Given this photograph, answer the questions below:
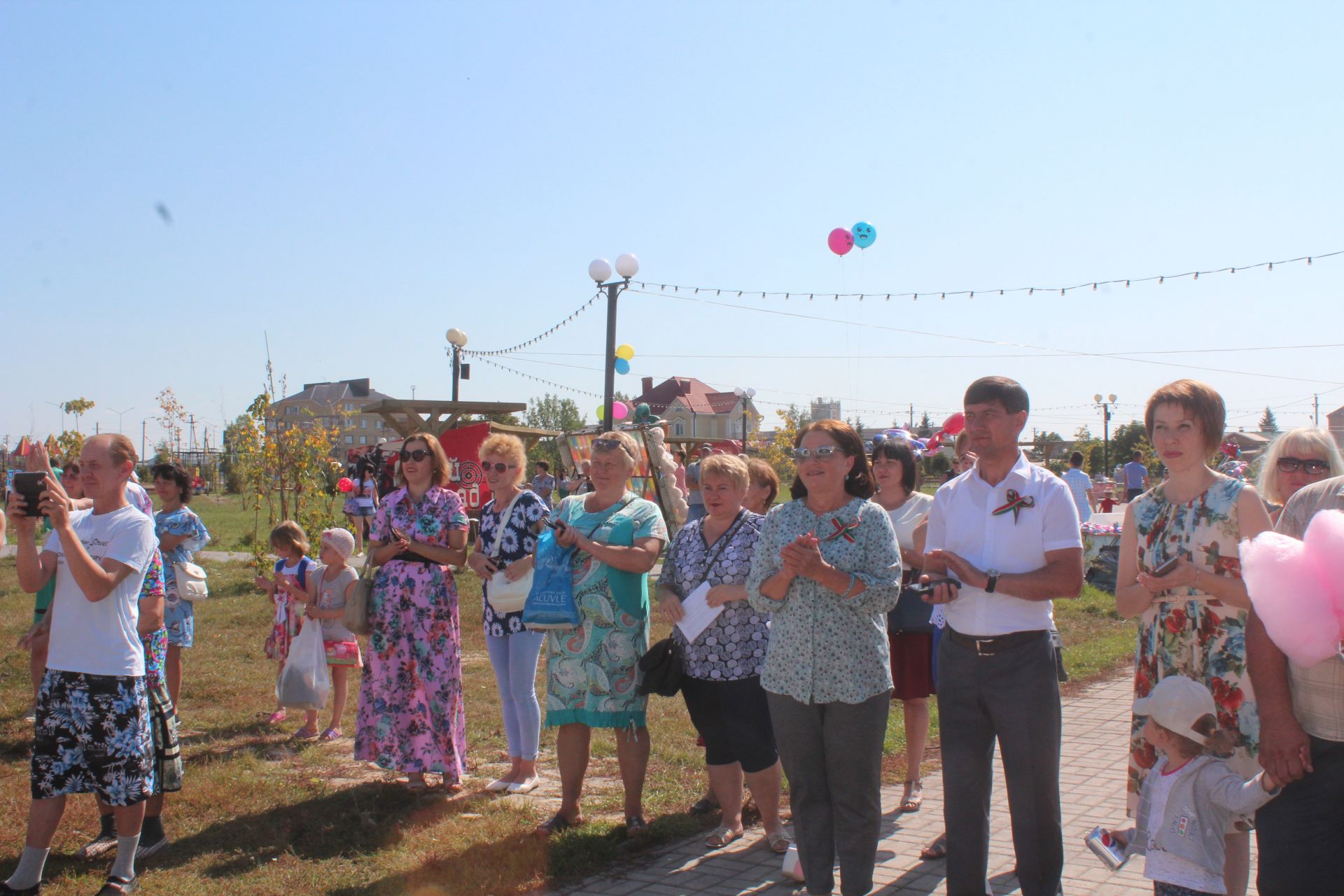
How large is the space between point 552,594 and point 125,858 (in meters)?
2.00

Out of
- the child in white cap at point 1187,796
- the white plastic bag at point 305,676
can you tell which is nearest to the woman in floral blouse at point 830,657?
the child in white cap at point 1187,796

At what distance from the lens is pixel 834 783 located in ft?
12.9

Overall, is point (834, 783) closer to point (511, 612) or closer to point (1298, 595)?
point (1298, 595)

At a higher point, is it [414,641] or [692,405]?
[692,405]

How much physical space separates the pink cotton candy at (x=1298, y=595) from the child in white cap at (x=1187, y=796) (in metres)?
0.47

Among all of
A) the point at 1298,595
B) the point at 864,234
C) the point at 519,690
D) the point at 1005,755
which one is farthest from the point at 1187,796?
the point at 864,234

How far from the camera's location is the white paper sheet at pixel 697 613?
14.9 feet

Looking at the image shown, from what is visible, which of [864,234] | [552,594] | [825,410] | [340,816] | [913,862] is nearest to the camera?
[913,862]

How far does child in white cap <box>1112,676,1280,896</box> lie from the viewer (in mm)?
3041

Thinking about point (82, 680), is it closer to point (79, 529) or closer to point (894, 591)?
point (79, 529)

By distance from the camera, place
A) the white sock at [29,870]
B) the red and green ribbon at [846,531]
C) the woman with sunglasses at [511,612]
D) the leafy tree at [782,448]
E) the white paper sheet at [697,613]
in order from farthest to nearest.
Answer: the leafy tree at [782,448] → the woman with sunglasses at [511,612] → the white paper sheet at [697,613] → the white sock at [29,870] → the red and green ribbon at [846,531]

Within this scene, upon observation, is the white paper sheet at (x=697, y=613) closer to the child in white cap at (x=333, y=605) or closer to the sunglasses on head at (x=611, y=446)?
the sunglasses on head at (x=611, y=446)

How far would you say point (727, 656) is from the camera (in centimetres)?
461

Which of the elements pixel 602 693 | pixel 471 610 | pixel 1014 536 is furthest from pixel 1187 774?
pixel 471 610
